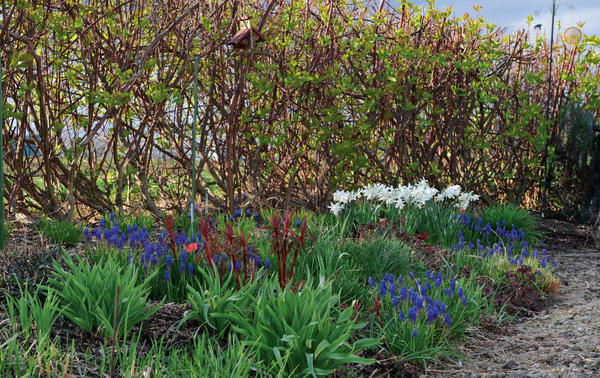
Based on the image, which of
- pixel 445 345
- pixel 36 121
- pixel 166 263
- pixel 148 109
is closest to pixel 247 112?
pixel 148 109

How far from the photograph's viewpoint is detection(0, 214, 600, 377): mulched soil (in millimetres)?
2730

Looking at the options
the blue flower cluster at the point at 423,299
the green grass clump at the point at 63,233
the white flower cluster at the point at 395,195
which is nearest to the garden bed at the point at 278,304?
the blue flower cluster at the point at 423,299

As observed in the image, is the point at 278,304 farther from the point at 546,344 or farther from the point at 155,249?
the point at 546,344

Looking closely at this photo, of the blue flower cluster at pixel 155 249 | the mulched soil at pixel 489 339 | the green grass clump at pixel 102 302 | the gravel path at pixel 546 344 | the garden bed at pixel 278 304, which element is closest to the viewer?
the garden bed at pixel 278 304

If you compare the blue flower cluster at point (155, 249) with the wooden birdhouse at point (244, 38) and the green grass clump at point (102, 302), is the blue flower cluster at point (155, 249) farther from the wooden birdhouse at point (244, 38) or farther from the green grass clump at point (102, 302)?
the wooden birdhouse at point (244, 38)

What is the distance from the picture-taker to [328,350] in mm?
2334

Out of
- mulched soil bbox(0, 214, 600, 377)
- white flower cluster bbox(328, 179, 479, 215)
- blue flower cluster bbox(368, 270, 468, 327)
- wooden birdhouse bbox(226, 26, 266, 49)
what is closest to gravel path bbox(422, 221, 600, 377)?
mulched soil bbox(0, 214, 600, 377)

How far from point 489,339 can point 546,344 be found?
30 cm

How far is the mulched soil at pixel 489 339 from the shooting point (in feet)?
8.96

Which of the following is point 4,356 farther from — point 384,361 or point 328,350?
point 384,361

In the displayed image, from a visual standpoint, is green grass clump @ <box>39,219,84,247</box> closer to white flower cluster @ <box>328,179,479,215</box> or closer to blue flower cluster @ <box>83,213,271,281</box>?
blue flower cluster @ <box>83,213,271,281</box>

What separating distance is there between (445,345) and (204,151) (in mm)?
3499

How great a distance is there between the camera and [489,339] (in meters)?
3.39

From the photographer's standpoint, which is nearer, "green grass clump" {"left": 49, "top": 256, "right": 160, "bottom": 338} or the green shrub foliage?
"green grass clump" {"left": 49, "top": 256, "right": 160, "bottom": 338}
